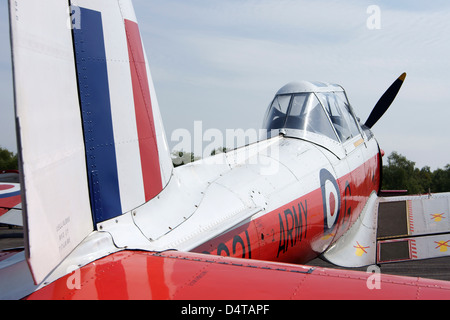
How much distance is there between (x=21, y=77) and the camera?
213 cm

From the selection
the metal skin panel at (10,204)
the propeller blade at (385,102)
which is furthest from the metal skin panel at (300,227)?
the propeller blade at (385,102)

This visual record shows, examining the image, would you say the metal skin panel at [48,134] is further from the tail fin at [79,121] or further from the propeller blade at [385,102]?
the propeller blade at [385,102]

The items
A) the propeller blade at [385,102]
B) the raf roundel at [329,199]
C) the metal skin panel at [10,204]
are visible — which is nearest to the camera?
the metal skin panel at [10,204]

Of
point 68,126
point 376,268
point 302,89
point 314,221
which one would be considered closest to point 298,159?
point 314,221

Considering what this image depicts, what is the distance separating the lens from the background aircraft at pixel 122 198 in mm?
2213

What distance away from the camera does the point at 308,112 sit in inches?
279

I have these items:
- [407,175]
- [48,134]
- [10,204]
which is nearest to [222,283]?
[48,134]

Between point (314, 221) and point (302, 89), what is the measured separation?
8.67 feet

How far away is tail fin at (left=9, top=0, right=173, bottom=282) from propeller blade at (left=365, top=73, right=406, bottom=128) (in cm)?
856

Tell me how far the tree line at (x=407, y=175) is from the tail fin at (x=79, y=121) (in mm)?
33388

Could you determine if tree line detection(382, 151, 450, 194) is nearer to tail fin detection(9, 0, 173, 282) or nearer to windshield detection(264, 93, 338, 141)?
windshield detection(264, 93, 338, 141)

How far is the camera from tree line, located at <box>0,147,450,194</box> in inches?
1483

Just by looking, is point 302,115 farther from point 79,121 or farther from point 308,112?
point 79,121
